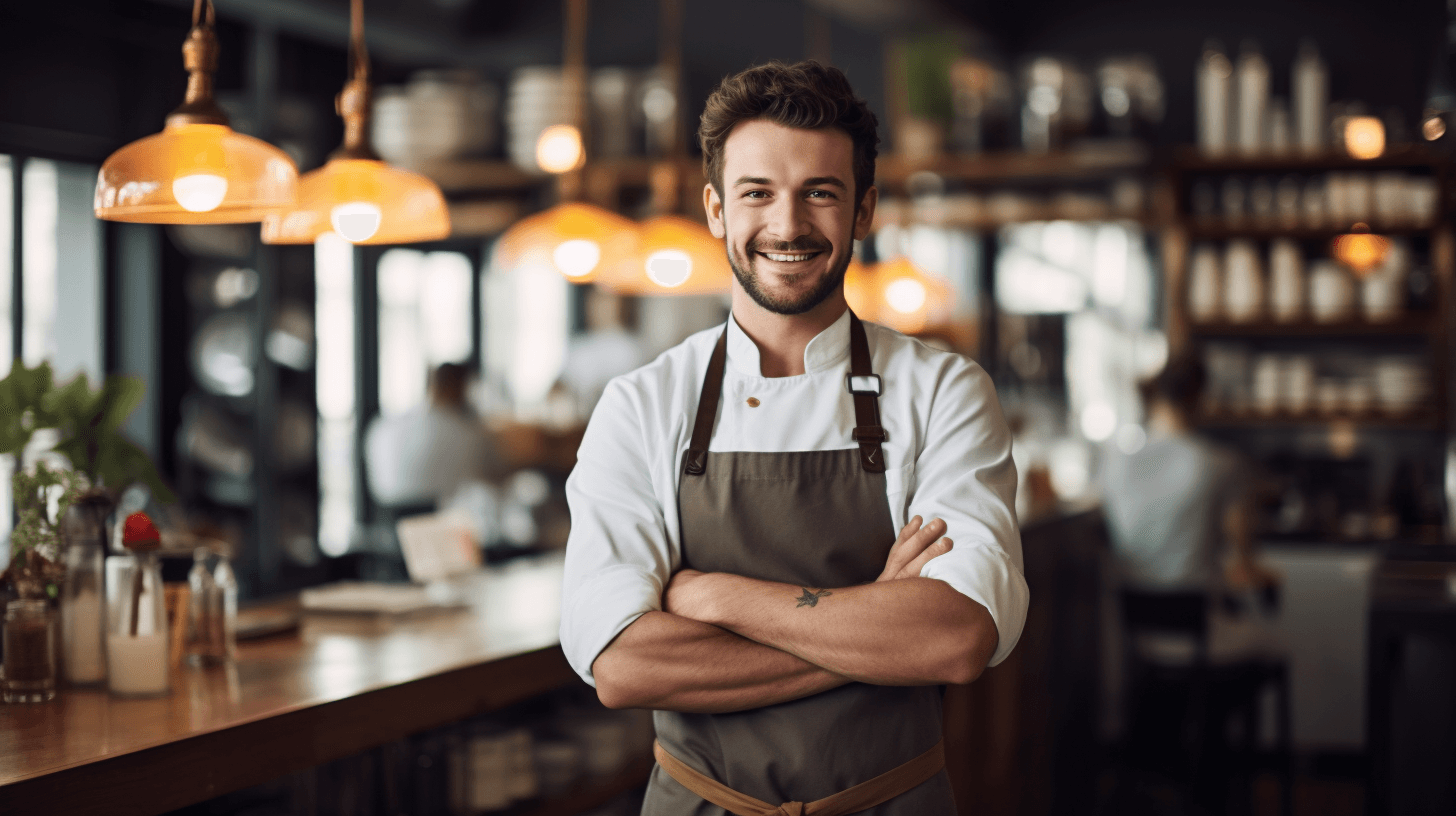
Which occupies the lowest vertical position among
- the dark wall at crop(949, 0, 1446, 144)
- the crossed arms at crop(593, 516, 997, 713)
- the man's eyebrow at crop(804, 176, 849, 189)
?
the crossed arms at crop(593, 516, 997, 713)

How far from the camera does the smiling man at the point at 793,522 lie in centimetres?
161

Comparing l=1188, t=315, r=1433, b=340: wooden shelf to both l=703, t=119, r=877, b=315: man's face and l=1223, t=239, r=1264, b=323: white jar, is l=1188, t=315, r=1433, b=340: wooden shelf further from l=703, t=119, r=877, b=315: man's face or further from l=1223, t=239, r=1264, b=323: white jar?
l=703, t=119, r=877, b=315: man's face

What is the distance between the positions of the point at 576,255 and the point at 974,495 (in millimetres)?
2204

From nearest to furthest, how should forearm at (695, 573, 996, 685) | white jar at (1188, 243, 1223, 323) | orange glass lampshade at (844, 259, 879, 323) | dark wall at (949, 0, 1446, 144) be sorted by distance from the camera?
1. forearm at (695, 573, 996, 685)
2. orange glass lampshade at (844, 259, 879, 323)
3. white jar at (1188, 243, 1223, 323)
4. dark wall at (949, 0, 1446, 144)

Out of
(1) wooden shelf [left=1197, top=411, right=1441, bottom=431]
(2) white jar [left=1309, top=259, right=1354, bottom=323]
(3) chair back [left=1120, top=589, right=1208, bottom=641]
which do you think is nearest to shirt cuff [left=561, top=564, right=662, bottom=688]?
(3) chair back [left=1120, top=589, right=1208, bottom=641]

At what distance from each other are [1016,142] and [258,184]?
5936mm

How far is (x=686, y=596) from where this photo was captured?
1.67 m

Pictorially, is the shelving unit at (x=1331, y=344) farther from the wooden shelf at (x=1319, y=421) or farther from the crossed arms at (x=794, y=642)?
the crossed arms at (x=794, y=642)

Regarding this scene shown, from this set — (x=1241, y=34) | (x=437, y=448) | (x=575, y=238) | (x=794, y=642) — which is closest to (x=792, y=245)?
(x=794, y=642)

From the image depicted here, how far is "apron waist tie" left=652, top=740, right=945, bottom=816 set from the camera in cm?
164

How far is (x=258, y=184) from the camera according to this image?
7.06 ft

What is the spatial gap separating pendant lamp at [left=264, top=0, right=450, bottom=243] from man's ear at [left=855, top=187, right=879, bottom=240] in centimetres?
120

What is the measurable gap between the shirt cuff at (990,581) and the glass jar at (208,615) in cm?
143

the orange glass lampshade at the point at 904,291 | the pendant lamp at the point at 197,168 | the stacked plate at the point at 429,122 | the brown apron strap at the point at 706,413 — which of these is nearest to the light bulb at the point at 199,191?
the pendant lamp at the point at 197,168
